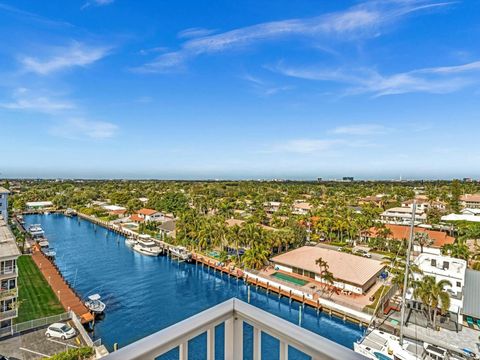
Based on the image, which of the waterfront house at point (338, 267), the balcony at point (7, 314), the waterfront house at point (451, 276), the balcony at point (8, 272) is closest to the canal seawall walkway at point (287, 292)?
the waterfront house at point (338, 267)

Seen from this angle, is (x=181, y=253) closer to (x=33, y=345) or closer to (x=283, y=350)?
(x=33, y=345)

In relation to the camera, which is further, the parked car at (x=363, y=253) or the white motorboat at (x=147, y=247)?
the white motorboat at (x=147, y=247)

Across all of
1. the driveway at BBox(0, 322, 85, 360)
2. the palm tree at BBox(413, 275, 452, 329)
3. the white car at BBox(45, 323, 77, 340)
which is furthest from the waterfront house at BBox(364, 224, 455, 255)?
the driveway at BBox(0, 322, 85, 360)

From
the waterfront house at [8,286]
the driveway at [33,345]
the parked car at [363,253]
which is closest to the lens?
the driveway at [33,345]

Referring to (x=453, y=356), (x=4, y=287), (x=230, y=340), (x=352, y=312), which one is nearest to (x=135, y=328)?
(x=4, y=287)

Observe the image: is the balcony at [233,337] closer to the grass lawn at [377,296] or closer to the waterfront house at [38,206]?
the grass lawn at [377,296]

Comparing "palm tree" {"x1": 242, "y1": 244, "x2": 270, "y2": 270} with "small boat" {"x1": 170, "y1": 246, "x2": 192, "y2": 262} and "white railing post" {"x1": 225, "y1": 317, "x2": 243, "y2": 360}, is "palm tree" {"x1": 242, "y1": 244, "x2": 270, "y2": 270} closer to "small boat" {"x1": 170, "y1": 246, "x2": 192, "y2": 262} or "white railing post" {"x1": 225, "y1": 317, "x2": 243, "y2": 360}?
"small boat" {"x1": 170, "y1": 246, "x2": 192, "y2": 262}
